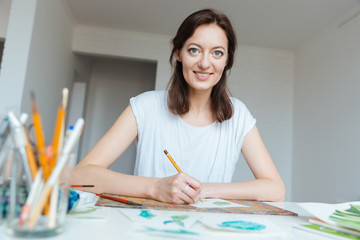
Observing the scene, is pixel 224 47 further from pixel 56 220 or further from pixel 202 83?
pixel 56 220

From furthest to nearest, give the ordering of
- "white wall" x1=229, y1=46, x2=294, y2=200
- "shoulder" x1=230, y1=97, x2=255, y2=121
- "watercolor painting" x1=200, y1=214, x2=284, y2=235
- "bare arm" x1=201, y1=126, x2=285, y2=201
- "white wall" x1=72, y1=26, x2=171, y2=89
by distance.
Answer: "white wall" x1=229, y1=46, x2=294, y2=200, "white wall" x1=72, y1=26, x2=171, y2=89, "shoulder" x1=230, y1=97, x2=255, y2=121, "bare arm" x1=201, y1=126, x2=285, y2=201, "watercolor painting" x1=200, y1=214, x2=284, y2=235

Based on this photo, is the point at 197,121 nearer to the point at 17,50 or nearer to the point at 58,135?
the point at 58,135

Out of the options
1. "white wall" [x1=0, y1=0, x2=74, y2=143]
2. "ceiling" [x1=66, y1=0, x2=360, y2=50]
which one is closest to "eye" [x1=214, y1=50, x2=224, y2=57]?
"white wall" [x1=0, y1=0, x2=74, y2=143]

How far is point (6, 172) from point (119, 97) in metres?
6.18

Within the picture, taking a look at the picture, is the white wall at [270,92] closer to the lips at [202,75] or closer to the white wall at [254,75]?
the white wall at [254,75]

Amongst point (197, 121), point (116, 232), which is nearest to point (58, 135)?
point (116, 232)

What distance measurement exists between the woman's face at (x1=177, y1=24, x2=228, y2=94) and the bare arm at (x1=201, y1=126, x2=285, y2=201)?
35 cm

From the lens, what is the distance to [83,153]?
631cm

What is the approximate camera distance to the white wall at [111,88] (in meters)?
6.43

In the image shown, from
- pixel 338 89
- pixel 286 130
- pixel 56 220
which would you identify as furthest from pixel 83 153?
pixel 56 220

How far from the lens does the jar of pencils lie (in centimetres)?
41

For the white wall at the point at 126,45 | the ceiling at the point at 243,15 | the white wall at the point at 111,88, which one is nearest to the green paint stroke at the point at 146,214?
the ceiling at the point at 243,15

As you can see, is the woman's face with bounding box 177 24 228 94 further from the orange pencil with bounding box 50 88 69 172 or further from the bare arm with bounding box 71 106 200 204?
the orange pencil with bounding box 50 88 69 172

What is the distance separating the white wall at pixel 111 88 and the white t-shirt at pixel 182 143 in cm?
497
